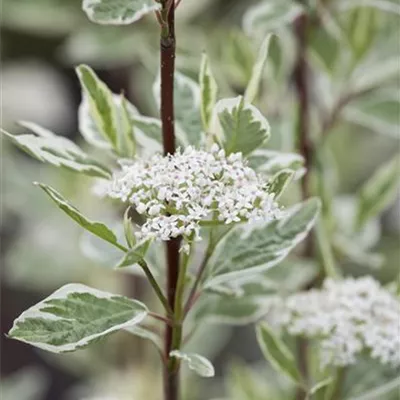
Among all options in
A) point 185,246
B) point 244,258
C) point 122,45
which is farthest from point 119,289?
point 185,246

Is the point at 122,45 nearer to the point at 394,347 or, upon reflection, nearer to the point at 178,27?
the point at 178,27

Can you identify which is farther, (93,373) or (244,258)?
(93,373)

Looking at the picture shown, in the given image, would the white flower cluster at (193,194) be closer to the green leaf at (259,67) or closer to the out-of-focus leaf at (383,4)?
the green leaf at (259,67)

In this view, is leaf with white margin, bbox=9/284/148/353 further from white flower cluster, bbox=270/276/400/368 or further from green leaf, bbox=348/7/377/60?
green leaf, bbox=348/7/377/60

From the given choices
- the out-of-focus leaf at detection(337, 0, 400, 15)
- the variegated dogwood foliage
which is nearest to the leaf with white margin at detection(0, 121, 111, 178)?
the variegated dogwood foliage

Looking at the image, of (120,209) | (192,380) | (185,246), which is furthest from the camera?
(120,209)

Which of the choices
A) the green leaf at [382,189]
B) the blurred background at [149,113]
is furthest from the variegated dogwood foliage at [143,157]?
the green leaf at [382,189]

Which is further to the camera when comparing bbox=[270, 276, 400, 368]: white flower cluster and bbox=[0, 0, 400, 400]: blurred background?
bbox=[0, 0, 400, 400]: blurred background
